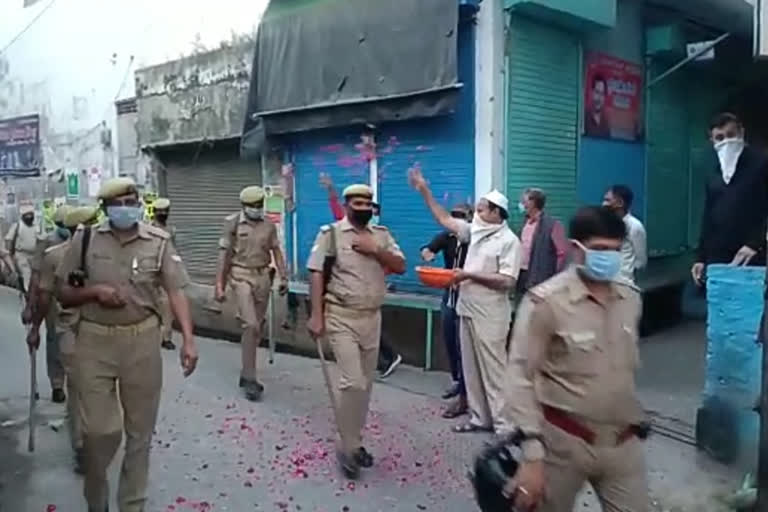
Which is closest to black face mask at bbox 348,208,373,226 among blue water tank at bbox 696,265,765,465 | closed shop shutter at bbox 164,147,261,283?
blue water tank at bbox 696,265,765,465

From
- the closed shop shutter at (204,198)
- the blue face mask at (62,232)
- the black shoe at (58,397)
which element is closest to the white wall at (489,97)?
the blue face mask at (62,232)

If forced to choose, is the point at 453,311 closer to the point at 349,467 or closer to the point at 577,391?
the point at 349,467

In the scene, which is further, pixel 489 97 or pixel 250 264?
pixel 489 97

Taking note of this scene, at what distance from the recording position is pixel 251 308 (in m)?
7.57

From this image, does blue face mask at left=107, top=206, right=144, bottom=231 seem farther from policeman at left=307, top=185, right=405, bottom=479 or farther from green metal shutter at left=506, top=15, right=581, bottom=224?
green metal shutter at left=506, top=15, right=581, bottom=224

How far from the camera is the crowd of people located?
305 cm

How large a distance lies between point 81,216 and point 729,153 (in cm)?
430

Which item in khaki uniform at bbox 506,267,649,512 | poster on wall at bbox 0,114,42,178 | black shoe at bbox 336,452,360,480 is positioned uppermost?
poster on wall at bbox 0,114,42,178

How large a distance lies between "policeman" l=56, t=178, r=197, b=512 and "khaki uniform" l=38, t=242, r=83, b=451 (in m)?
0.15

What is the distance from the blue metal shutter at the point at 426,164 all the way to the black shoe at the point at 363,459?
10.6 ft

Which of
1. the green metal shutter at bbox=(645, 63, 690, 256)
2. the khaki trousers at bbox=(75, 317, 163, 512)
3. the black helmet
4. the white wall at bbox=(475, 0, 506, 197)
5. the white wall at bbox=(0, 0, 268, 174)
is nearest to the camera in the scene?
the black helmet

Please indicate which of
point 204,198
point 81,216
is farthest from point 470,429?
point 204,198

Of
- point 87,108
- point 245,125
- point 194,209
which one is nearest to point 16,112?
Answer: point 87,108

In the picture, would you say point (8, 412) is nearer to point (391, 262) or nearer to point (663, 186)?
point (391, 262)
